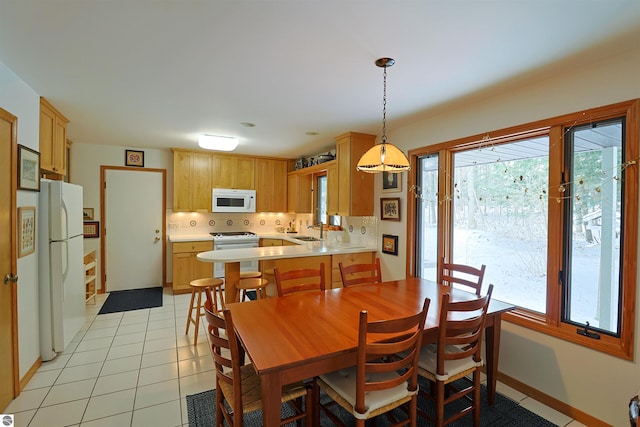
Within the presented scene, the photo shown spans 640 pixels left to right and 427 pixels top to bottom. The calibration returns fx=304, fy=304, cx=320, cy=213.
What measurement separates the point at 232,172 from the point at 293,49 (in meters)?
3.85

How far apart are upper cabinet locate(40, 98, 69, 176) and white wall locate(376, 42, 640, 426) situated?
12.6ft

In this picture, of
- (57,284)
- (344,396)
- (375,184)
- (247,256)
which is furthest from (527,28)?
(57,284)

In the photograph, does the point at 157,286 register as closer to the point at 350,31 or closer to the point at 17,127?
the point at 17,127

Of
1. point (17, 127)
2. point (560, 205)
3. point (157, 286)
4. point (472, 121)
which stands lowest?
point (157, 286)

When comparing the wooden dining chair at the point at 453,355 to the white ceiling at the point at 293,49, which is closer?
the white ceiling at the point at 293,49

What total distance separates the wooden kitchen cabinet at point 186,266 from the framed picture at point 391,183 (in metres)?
3.02

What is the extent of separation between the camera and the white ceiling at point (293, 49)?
147 centimetres

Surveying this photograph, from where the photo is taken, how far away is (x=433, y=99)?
2.67m

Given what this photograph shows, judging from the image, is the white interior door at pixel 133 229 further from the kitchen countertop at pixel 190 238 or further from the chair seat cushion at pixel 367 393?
the chair seat cushion at pixel 367 393

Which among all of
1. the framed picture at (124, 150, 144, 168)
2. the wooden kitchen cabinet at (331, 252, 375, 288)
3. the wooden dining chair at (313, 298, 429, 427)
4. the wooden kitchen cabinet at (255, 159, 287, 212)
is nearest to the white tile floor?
the wooden dining chair at (313, 298, 429, 427)

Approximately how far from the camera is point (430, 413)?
2166 mm

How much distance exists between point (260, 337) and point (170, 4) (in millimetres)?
1708

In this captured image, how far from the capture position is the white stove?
500 centimetres

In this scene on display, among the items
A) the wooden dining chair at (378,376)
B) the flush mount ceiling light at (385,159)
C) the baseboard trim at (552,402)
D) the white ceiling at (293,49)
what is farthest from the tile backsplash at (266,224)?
the wooden dining chair at (378,376)
